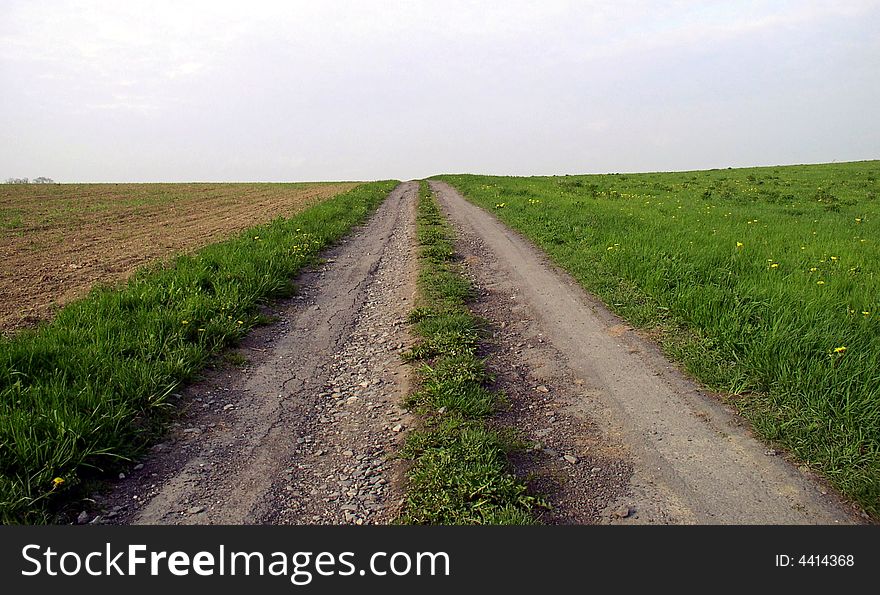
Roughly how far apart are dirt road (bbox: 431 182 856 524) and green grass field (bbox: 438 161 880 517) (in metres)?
0.25

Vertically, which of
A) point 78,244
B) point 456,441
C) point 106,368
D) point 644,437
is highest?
point 78,244

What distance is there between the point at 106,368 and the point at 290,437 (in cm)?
192

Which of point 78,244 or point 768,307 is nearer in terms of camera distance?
point 768,307

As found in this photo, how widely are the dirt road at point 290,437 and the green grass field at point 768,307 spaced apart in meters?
2.95

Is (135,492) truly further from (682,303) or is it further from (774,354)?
(682,303)

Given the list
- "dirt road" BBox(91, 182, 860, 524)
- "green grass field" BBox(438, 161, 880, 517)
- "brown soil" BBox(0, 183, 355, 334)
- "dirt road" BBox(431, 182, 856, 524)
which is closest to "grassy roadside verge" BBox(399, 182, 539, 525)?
"dirt road" BBox(91, 182, 860, 524)

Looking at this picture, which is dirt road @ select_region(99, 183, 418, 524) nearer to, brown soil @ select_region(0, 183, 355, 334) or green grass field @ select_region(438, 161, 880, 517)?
green grass field @ select_region(438, 161, 880, 517)

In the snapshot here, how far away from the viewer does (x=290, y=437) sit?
4160 millimetres

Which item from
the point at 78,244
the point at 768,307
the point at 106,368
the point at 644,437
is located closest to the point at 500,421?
the point at 644,437

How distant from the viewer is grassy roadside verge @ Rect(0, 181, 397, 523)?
11.2 ft

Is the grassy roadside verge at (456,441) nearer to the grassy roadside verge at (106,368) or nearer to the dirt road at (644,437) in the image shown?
the dirt road at (644,437)

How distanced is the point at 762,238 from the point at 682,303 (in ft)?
18.9

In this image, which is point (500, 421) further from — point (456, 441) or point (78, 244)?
point (78, 244)

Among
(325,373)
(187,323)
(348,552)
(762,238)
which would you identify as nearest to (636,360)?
(325,373)
